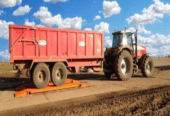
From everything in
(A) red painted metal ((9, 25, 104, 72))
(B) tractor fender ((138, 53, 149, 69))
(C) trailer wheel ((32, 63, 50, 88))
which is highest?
(A) red painted metal ((9, 25, 104, 72))

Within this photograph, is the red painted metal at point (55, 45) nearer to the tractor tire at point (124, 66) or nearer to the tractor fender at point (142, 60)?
the tractor tire at point (124, 66)

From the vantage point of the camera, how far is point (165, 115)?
11.0ft

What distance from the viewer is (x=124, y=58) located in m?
8.53

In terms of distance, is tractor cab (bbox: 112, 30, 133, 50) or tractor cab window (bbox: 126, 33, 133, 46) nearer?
tractor cab (bbox: 112, 30, 133, 50)

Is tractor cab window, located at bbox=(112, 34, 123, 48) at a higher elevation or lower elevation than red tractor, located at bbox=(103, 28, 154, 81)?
higher

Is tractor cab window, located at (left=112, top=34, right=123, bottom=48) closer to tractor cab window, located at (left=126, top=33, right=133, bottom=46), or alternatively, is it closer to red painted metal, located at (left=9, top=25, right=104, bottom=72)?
tractor cab window, located at (left=126, top=33, right=133, bottom=46)

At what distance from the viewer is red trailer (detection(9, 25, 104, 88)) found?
633 cm

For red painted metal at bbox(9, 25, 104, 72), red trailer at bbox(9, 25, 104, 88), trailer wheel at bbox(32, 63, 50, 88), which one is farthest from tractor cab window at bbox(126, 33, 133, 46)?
trailer wheel at bbox(32, 63, 50, 88)

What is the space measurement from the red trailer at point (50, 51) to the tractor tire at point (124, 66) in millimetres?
1267

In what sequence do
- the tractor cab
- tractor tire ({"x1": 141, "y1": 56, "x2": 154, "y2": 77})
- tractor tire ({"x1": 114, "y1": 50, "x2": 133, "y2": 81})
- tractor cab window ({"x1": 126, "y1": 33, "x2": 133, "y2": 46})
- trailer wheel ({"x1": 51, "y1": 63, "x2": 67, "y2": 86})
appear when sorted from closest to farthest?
trailer wheel ({"x1": 51, "y1": 63, "x2": 67, "y2": 86}) → tractor tire ({"x1": 114, "y1": 50, "x2": 133, "y2": 81}) → the tractor cab → tractor cab window ({"x1": 126, "y1": 33, "x2": 133, "y2": 46}) → tractor tire ({"x1": 141, "y1": 56, "x2": 154, "y2": 77})

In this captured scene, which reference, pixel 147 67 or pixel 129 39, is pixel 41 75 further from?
pixel 147 67

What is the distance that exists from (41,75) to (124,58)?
486 centimetres

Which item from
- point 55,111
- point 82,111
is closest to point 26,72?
point 55,111

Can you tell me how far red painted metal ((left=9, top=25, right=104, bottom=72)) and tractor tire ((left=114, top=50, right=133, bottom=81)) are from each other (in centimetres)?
107
